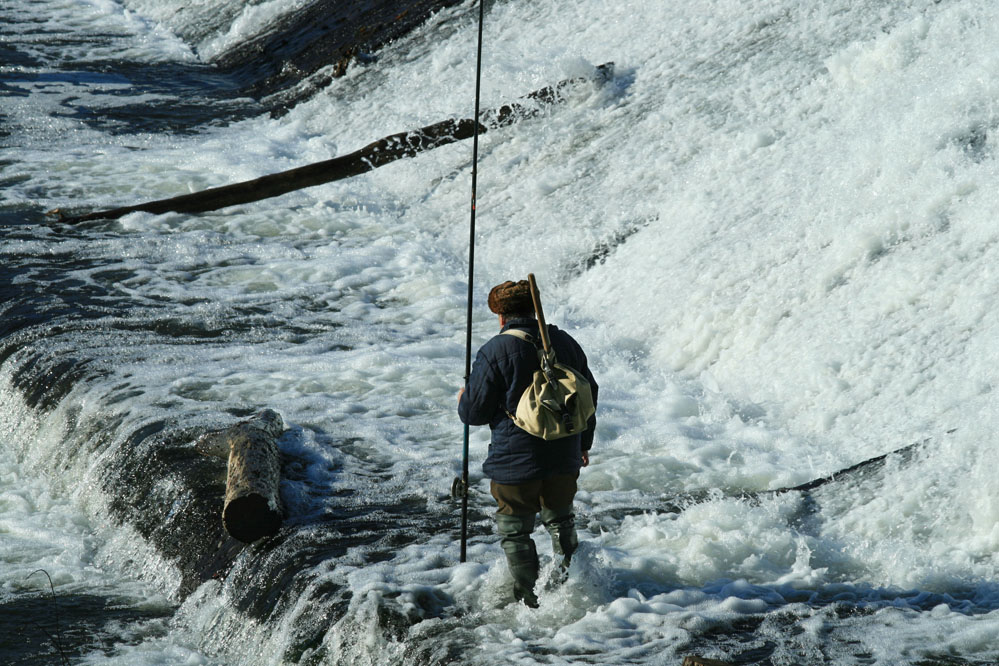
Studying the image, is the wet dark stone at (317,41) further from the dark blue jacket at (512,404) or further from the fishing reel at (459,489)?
the dark blue jacket at (512,404)

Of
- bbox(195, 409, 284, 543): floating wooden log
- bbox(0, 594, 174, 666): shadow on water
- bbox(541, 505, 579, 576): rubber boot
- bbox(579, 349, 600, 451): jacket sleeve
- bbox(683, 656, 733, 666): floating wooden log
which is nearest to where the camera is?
bbox(683, 656, 733, 666): floating wooden log

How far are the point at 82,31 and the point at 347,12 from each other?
783cm

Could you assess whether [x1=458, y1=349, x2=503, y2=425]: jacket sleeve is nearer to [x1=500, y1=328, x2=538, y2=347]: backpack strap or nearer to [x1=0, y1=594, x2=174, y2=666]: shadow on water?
[x1=500, y1=328, x2=538, y2=347]: backpack strap

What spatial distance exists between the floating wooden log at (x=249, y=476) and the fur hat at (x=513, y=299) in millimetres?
2351

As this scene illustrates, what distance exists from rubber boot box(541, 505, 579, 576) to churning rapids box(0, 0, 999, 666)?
18 centimetres

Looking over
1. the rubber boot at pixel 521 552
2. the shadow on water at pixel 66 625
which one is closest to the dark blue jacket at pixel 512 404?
the rubber boot at pixel 521 552

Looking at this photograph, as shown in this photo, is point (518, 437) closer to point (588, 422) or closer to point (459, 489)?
point (588, 422)

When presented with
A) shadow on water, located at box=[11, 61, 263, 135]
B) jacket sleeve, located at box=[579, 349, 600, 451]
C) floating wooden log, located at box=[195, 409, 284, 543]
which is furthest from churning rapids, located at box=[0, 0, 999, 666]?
shadow on water, located at box=[11, 61, 263, 135]

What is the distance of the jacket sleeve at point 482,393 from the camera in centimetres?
484

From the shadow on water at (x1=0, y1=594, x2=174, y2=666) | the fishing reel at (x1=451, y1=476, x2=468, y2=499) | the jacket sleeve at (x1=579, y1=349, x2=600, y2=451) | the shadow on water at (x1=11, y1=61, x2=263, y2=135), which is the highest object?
the shadow on water at (x1=11, y1=61, x2=263, y2=135)

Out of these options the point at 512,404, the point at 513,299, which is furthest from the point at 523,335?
the point at 512,404

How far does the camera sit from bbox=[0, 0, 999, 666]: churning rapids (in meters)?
5.62

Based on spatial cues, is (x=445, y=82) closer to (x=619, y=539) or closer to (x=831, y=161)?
(x=831, y=161)

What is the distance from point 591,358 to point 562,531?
4.19 m
